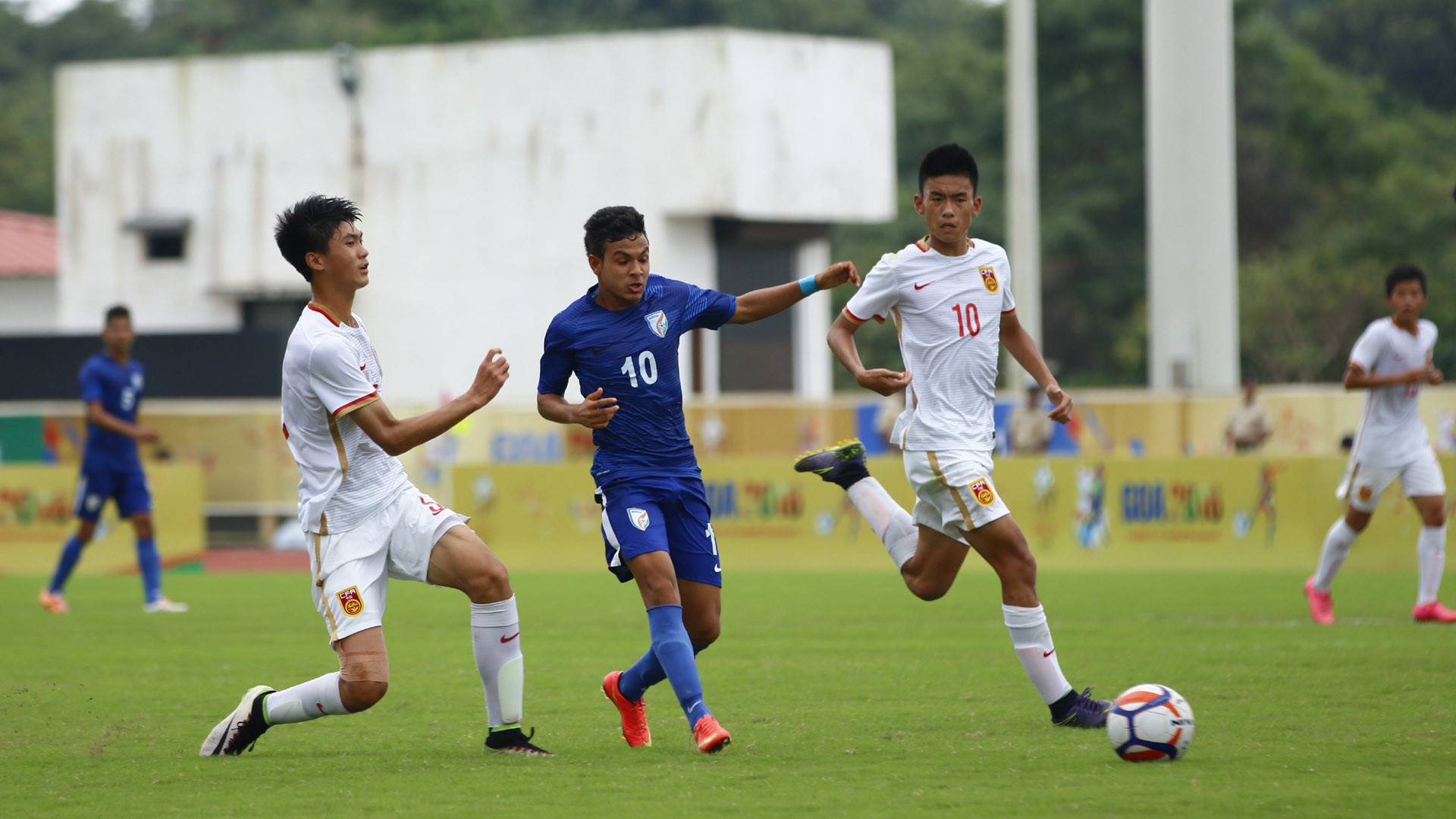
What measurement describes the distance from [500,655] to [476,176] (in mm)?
25205

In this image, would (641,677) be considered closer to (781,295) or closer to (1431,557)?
(781,295)

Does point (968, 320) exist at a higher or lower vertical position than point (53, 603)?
higher

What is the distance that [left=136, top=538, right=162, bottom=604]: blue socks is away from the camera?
45.8 ft

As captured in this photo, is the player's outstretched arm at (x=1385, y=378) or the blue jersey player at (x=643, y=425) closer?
the blue jersey player at (x=643, y=425)

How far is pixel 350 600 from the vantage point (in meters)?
6.58

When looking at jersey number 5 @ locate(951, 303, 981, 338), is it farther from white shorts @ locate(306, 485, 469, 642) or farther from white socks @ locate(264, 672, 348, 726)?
white socks @ locate(264, 672, 348, 726)

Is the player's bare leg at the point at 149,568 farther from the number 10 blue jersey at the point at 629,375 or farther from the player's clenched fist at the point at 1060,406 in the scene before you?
the player's clenched fist at the point at 1060,406

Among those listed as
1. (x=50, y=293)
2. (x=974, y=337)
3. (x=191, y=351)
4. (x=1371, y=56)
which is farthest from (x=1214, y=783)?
(x=1371, y=56)

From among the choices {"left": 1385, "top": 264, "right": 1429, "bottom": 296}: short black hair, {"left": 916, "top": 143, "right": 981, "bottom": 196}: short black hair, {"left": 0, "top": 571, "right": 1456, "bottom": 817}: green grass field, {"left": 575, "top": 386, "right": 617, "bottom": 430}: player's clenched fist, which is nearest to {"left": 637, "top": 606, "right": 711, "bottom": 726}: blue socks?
{"left": 0, "top": 571, "right": 1456, "bottom": 817}: green grass field

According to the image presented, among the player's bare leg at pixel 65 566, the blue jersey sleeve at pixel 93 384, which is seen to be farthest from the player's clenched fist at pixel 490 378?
the player's bare leg at pixel 65 566

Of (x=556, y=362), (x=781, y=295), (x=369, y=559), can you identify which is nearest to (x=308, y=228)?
(x=556, y=362)

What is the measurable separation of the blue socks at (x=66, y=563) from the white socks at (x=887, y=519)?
27.0 feet

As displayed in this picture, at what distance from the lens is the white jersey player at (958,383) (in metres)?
7.29

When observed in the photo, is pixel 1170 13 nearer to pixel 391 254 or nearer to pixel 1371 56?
pixel 391 254
